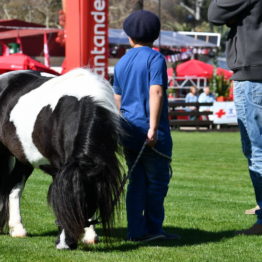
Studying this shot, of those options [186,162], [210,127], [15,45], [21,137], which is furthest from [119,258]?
[210,127]

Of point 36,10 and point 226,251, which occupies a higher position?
point 226,251

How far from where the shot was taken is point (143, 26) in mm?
6492

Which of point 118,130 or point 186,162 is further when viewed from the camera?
point 186,162

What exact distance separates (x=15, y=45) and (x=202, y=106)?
8.63 m

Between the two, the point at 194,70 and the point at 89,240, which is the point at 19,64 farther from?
the point at 194,70

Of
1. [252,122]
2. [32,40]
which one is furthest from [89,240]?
[32,40]

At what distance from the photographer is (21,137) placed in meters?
6.66

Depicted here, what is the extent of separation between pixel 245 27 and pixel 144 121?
124 centimetres

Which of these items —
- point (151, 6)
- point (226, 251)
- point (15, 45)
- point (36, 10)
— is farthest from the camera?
point (151, 6)

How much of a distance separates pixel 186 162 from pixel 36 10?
3800 centimetres

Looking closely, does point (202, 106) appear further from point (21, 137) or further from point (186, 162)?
point (21, 137)

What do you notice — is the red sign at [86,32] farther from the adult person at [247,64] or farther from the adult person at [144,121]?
the adult person at [144,121]

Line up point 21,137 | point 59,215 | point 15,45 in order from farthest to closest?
1. point 15,45
2. point 21,137
3. point 59,215

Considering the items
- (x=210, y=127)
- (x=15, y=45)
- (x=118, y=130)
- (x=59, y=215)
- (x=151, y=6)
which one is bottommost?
(x=151, y=6)
